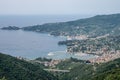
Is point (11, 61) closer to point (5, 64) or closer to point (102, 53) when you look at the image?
point (5, 64)

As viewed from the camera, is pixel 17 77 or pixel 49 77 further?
pixel 49 77

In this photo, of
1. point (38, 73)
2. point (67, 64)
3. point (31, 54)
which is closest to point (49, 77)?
point (38, 73)

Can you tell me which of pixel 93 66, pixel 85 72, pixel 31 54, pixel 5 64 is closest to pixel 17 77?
pixel 5 64

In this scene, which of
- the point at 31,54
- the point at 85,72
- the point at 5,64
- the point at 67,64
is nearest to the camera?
the point at 5,64

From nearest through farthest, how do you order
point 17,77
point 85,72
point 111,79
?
1. point 111,79
2. point 17,77
3. point 85,72

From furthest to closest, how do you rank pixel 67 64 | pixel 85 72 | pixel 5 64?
1. pixel 67 64
2. pixel 85 72
3. pixel 5 64

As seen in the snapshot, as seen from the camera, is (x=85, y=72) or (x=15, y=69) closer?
(x=15, y=69)

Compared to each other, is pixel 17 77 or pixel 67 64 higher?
pixel 17 77

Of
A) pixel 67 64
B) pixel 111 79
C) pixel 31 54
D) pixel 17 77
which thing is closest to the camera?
pixel 111 79

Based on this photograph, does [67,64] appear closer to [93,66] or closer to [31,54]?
[93,66]
